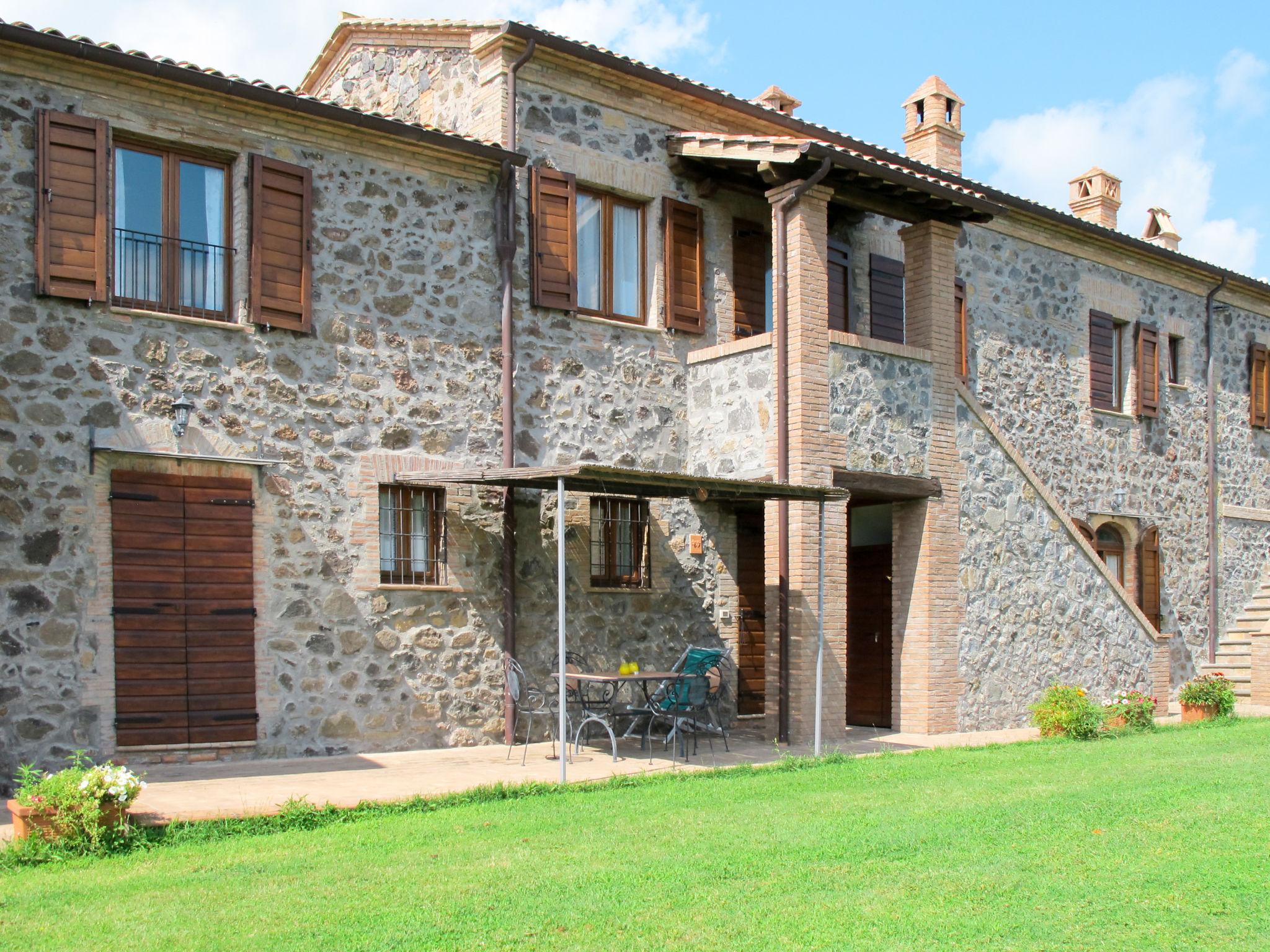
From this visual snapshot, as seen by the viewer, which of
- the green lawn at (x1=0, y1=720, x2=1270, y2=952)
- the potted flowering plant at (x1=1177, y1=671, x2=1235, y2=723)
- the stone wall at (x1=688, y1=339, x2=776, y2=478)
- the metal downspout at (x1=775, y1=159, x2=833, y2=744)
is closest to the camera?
the green lawn at (x1=0, y1=720, x2=1270, y2=952)

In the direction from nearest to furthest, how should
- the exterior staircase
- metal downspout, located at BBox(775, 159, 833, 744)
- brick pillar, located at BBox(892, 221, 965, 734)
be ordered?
metal downspout, located at BBox(775, 159, 833, 744), brick pillar, located at BBox(892, 221, 965, 734), the exterior staircase

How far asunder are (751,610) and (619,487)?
3.23m

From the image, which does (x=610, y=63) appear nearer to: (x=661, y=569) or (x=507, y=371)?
(x=507, y=371)

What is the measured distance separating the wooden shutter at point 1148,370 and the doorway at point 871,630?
6.28 m

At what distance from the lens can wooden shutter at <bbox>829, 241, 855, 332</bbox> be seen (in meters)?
15.1

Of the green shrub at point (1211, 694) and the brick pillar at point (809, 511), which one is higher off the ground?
the brick pillar at point (809, 511)

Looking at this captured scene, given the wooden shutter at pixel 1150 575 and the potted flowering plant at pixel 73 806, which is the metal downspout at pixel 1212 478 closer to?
the wooden shutter at pixel 1150 575

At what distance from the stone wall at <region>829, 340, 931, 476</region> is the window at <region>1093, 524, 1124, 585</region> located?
6.67 metres

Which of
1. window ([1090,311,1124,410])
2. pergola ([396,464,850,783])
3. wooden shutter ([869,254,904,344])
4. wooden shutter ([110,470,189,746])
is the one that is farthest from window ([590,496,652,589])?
window ([1090,311,1124,410])

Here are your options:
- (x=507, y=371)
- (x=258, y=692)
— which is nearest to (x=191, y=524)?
(x=258, y=692)

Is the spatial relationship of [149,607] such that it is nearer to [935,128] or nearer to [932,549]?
[932,549]

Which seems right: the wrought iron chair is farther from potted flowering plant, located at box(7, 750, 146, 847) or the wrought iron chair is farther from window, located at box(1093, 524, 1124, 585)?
window, located at box(1093, 524, 1124, 585)

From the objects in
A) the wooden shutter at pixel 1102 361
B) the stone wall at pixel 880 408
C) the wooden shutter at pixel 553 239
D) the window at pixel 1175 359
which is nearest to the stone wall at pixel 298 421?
the wooden shutter at pixel 553 239

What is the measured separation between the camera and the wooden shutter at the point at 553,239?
12484 millimetres
